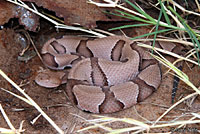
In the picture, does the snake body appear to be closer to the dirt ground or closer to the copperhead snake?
the copperhead snake

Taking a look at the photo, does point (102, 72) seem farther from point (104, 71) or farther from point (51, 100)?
point (51, 100)

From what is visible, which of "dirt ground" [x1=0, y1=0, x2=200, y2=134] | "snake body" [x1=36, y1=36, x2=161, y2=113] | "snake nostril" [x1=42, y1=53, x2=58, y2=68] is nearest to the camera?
"dirt ground" [x1=0, y1=0, x2=200, y2=134]

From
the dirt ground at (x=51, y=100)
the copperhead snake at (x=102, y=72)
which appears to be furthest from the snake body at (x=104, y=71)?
the dirt ground at (x=51, y=100)

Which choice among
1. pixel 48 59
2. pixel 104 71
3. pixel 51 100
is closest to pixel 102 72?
pixel 104 71

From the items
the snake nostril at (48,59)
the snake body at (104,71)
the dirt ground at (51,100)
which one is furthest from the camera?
the snake nostril at (48,59)

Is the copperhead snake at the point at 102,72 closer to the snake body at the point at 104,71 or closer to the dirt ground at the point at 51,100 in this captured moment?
the snake body at the point at 104,71

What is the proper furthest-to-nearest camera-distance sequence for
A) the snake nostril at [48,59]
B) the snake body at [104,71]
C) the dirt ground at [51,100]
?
1. the snake nostril at [48,59]
2. the snake body at [104,71]
3. the dirt ground at [51,100]

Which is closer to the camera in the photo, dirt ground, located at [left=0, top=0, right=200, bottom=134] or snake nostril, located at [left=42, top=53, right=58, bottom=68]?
dirt ground, located at [left=0, top=0, right=200, bottom=134]

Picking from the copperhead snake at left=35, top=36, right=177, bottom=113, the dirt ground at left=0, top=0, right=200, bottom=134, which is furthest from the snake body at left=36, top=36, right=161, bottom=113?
the dirt ground at left=0, top=0, right=200, bottom=134

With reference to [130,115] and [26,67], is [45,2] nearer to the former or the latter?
[26,67]
